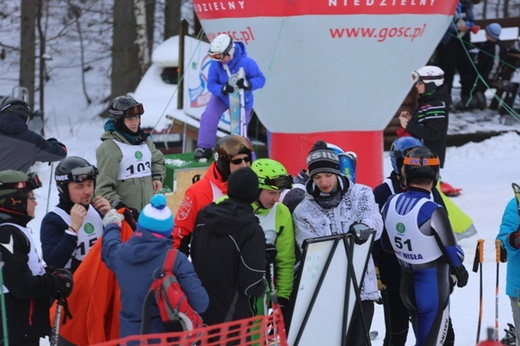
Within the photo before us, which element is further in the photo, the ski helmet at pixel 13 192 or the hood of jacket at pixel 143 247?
the ski helmet at pixel 13 192

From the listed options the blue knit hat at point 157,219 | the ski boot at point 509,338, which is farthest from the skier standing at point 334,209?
the ski boot at point 509,338

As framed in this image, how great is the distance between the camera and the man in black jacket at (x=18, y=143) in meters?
8.03

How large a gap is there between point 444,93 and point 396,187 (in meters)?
2.92

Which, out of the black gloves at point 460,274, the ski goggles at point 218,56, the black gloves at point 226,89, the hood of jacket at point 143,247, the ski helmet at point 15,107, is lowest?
the black gloves at point 460,274

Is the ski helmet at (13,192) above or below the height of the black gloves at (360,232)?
above

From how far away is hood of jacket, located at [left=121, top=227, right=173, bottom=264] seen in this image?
502cm

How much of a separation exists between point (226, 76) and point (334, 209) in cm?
437

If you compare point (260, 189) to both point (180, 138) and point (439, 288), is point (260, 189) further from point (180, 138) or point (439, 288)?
point (180, 138)

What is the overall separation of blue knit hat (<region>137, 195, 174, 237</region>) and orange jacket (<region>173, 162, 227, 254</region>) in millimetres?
800

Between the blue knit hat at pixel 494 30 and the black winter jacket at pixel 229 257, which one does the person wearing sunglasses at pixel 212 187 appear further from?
the blue knit hat at pixel 494 30

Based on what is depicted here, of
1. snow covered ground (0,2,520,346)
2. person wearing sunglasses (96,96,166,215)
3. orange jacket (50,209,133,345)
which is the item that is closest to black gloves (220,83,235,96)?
snow covered ground (0,2,520,346)

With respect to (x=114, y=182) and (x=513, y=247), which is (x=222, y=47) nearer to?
(x=114, y=182)

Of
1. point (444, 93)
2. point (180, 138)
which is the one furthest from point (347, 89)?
point (180, 138)

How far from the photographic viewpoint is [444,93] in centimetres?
943
